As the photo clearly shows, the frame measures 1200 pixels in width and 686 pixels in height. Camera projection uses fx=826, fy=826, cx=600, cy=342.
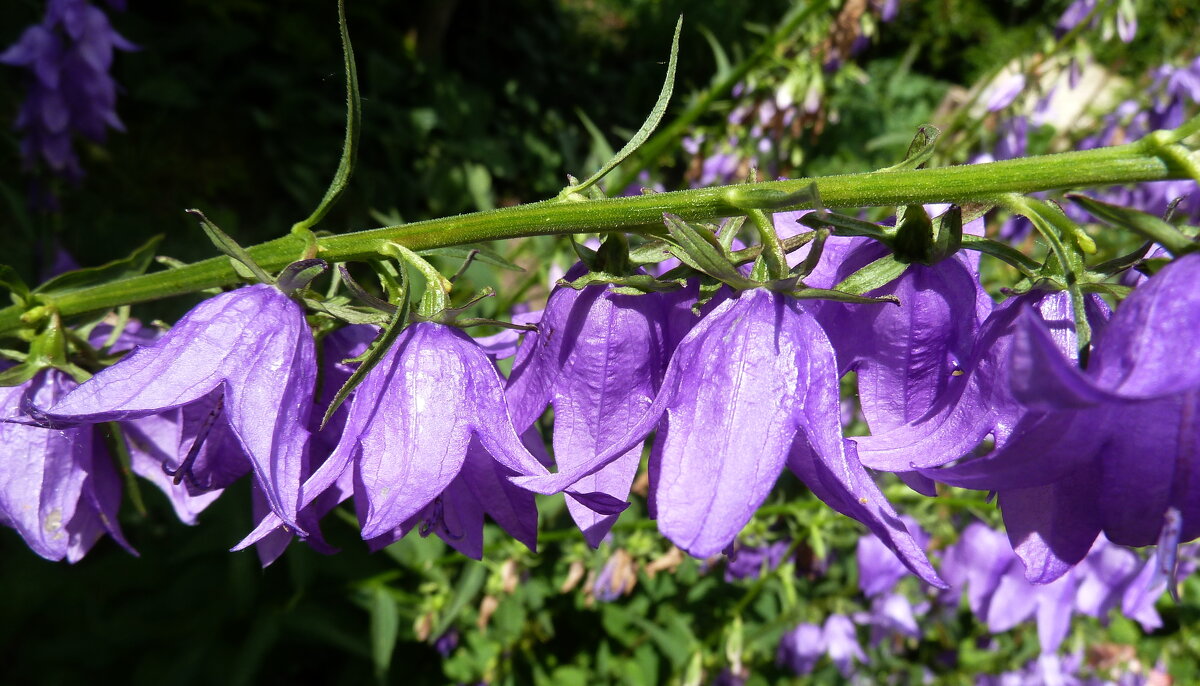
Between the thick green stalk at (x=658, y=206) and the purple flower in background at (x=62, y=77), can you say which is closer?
the thick green stalk at (x=658, y=206)

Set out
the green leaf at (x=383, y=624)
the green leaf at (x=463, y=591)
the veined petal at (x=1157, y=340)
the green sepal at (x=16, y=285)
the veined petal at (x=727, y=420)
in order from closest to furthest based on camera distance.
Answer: the veined petal at (x=1157, y=340) < the veined petal at (x=727, y=420) < the green sepal at (x=16, y=285) < the green leaf at (x=383, y=624) < the green leaf at (x=463, y=591)

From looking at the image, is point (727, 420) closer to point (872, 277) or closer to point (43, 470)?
point (872, 277)

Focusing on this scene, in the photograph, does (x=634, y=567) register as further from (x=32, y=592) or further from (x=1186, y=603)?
(x=1186, y=603)

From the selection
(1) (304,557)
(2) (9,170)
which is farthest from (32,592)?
(2) (9,170)

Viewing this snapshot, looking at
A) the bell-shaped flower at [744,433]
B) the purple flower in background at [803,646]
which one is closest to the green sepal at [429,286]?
the bell-shaped flower at [744,433]

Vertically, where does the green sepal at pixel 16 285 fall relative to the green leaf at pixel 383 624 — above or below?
above

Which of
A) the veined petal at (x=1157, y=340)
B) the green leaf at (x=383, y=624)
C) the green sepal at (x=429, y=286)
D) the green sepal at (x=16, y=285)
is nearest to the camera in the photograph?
the veined petal at (x=1157, y=340)

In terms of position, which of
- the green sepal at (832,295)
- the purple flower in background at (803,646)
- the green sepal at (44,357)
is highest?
the green sepal at (832,295)

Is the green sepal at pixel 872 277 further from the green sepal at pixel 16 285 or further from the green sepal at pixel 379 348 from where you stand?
the green sepal at pixel 16 285

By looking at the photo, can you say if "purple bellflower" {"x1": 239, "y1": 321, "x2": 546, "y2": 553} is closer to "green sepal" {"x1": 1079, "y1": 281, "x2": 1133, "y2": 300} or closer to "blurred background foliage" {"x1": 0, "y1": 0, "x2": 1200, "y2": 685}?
"green sepal" {"x1": 1079, "y1": 281, "x2": 1133, "y2": 300}
